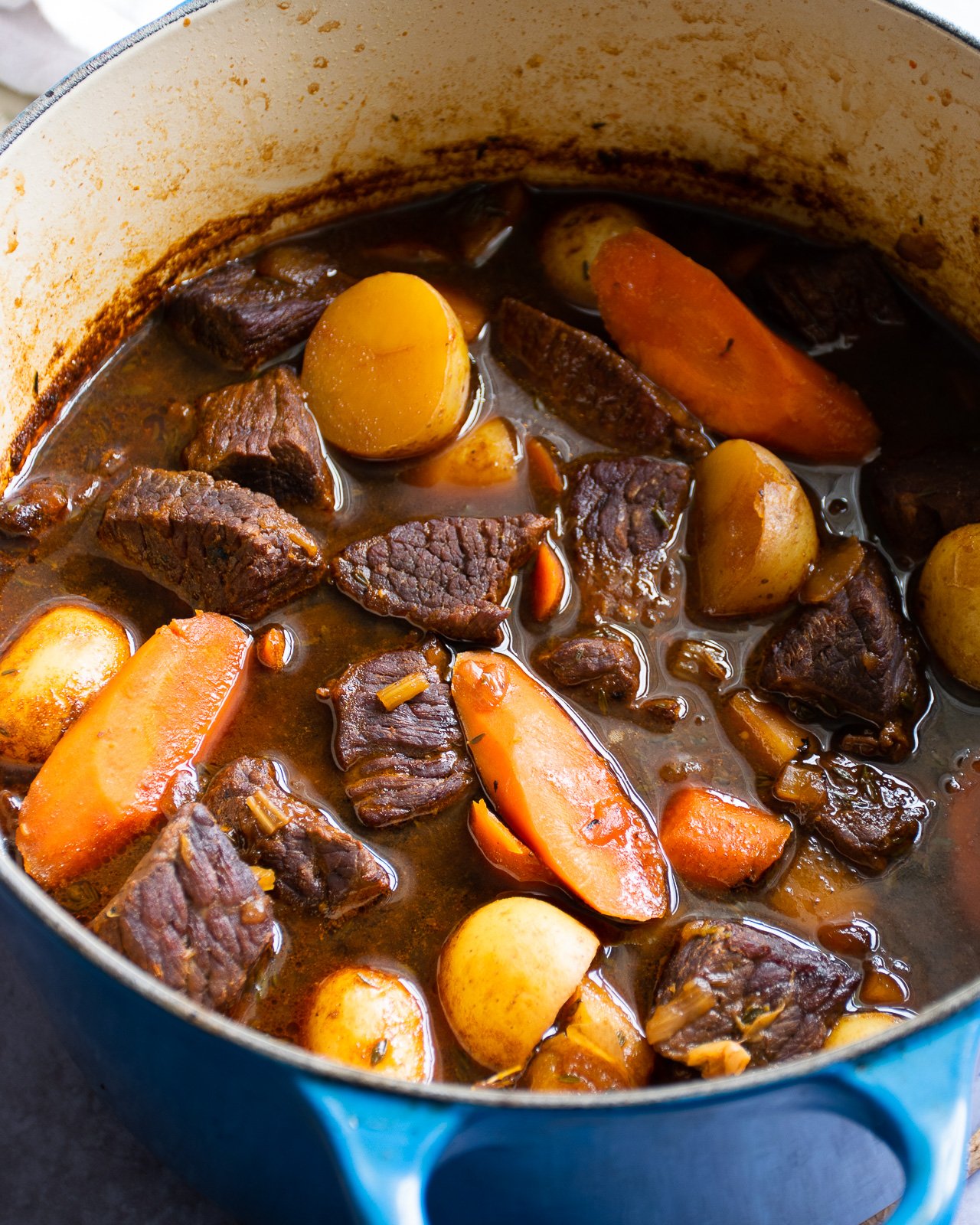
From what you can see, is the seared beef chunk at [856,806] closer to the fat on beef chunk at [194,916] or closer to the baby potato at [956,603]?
the baby potato at [956,603]

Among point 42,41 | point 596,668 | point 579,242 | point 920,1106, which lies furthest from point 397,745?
point 42,41

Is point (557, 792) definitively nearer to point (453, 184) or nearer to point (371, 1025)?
point (371, 1025)

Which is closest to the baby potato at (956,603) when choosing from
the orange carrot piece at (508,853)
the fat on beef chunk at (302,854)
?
the orange carrot piece at (508,853)

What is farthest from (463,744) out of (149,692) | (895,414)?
(895,414)

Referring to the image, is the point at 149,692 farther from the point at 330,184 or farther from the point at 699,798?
the point at 330,184

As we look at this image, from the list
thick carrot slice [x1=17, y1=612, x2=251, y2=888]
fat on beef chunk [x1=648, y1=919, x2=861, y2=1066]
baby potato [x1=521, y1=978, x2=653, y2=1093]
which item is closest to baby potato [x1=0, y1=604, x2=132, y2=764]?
thick carrot slice [x1=17, y1=612, x2=251, y2=888]

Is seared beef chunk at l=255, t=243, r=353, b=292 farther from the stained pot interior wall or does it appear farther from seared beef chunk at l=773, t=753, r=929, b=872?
seared beef chunk at l=773, t=753, r=929, b=872
